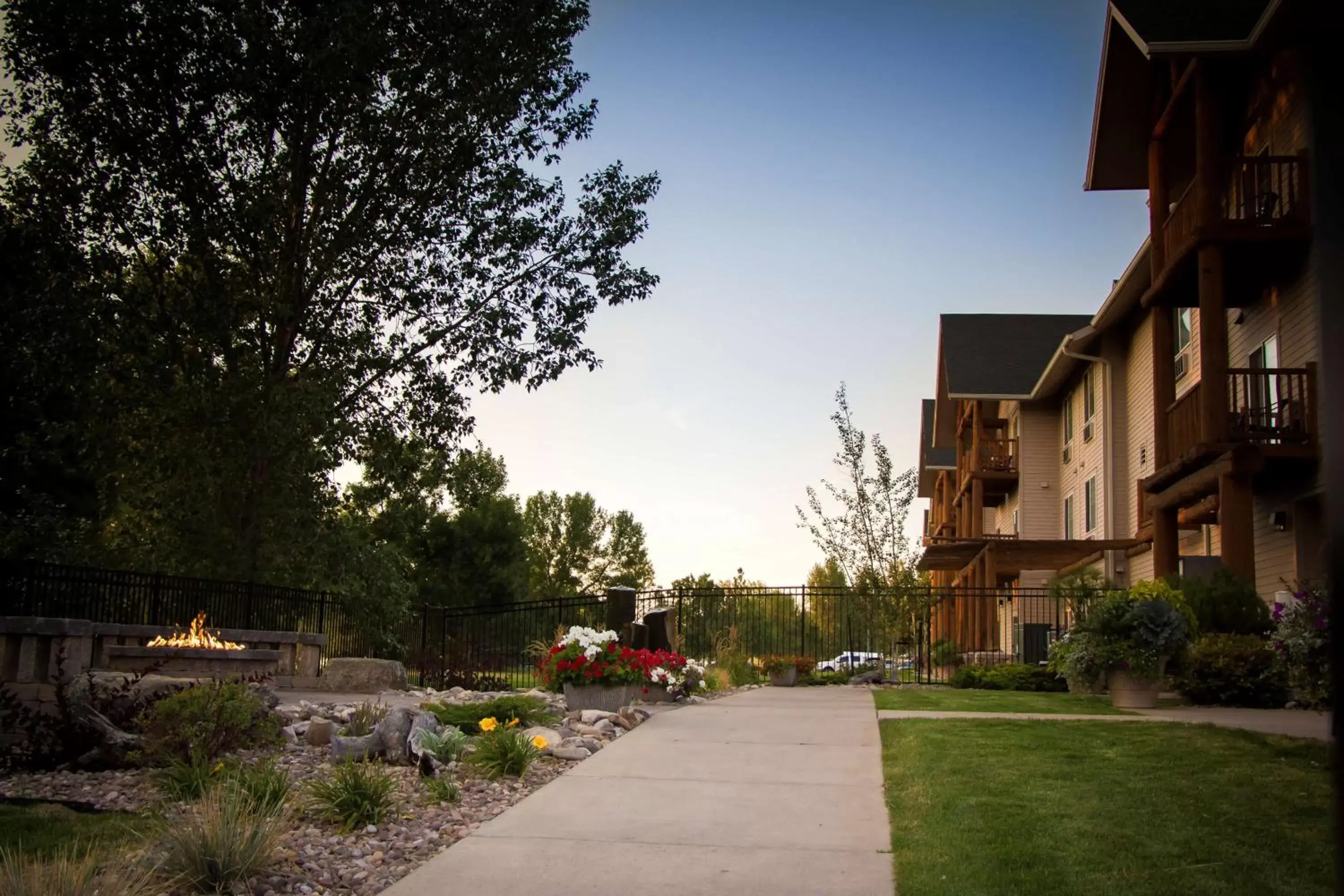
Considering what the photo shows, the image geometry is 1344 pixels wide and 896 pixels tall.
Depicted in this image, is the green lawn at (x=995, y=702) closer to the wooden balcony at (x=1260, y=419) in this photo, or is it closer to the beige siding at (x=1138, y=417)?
the wooden balcony at (x=1260, y=419)

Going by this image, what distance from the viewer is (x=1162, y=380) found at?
18.2m

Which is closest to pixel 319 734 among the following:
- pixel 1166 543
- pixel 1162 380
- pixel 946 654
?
pixel 1166 543

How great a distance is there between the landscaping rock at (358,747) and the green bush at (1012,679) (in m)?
12.4

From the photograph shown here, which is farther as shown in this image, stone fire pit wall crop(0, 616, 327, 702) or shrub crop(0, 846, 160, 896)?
stone fire pit wall crop(0, 616, 327, 702)

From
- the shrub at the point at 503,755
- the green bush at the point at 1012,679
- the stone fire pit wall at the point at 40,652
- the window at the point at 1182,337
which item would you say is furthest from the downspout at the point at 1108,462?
the stone fire pit wall at the point at 40,652

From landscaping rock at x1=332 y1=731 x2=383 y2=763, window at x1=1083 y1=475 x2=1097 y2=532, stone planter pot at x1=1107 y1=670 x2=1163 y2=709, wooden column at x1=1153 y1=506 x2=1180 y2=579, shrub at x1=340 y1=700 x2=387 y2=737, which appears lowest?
landscaping rock at x1=332 y1=731 x2=383 y2=763

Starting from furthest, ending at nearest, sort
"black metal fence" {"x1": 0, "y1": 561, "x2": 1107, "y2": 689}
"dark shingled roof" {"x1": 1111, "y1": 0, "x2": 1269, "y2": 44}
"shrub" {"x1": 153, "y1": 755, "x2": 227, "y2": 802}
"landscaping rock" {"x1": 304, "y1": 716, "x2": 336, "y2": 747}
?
"dark shingled roof" {"x1": 1111, "y1": 0, "x2": 1269, "y2": 44}
"black metal fence" {"x1": 0, "y1": 561, "x2": 1107, "y2": 689}
"landscaping rock" {"x1": 304, "y1": 716, "x2": 336, "y2": 747}
"shrub" {"x1": 153, "y1": 755, "x2": 227, "y2": 802}

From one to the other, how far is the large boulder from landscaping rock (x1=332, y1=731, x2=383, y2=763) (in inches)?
292

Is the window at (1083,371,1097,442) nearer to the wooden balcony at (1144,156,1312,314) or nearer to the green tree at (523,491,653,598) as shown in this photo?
the wooden balcony at (1144,156,1312,314)

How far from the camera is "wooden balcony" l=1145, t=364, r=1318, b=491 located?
48.9ft

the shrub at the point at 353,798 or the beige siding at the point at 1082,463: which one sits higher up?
the beige siding at the point at 1082,463

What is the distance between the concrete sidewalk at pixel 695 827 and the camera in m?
5.66

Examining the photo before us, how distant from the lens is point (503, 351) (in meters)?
21.6

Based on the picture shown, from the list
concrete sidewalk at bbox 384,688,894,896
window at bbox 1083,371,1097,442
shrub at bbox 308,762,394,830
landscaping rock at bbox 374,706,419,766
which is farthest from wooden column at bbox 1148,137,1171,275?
shrub at bbox 308,762,394,830
